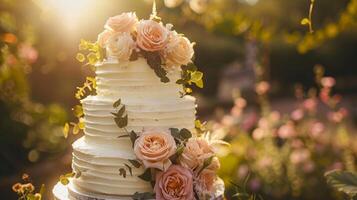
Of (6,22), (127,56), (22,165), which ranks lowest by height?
(22,165)

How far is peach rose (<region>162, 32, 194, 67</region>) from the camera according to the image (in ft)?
8.90

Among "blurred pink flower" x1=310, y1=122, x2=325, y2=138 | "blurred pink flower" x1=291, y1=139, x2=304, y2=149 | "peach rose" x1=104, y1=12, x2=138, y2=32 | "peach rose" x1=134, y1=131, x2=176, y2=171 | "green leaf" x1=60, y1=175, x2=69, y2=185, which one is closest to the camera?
"peach rose" x1=134, y1=131, x2=176, y2=171

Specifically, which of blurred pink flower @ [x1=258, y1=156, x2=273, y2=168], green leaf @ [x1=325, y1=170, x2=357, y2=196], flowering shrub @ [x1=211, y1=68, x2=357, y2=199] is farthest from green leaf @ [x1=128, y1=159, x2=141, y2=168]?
blurred pink flower @ [x1=258, y1=156, x2=273, y2=168]

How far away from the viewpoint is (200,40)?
59.1 ft

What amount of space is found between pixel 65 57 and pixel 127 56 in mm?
5591

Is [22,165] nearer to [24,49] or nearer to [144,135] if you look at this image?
[24,49]

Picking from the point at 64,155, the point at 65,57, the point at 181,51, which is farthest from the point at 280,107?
the point at 181,51

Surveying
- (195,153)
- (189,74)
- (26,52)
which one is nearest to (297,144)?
(26,52)

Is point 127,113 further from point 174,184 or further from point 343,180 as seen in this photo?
point 343,180

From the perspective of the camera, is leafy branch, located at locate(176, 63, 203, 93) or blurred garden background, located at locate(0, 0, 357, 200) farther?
blurred garden background, located at locate(0, 0, 357, 200)

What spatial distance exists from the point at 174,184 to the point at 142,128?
318 mm

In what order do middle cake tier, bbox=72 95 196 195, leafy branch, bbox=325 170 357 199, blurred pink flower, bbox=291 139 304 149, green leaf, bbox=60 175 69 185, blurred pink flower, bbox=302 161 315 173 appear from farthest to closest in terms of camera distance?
blurred pink flower, bbox=291 139 304 149, blurred pink flower, bbox=302 161 315 173, leafy branch, bbox=325 170 357 199, green leaf, bbox=60 175 69 185, middle cake tier, bbox=72 95 196 195

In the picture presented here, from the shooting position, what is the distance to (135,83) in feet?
8.91

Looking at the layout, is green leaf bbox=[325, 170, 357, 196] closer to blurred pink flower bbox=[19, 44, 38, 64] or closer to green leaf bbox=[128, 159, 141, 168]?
green leaf bbox=[128, 159, 141, 168]
